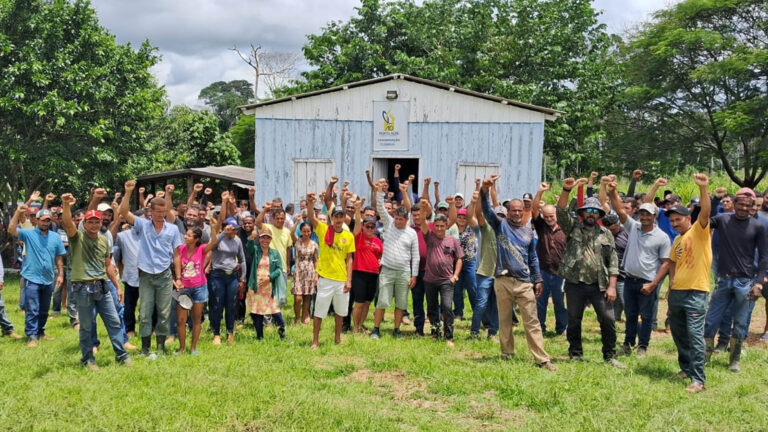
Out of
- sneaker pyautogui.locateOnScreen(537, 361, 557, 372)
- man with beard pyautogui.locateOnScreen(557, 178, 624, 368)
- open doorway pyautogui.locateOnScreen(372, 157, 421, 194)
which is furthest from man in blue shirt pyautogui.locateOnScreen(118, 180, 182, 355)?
open doorway pyautogui.locateOnScreen(372, 157, 421, 194)

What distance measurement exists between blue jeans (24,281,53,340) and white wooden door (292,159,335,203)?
26.3 feet

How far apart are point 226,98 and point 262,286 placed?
57890 millimetres

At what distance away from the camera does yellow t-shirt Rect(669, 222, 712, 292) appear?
6281 mm

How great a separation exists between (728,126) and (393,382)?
57.1ft

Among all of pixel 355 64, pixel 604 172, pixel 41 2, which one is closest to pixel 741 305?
pixel 41 2

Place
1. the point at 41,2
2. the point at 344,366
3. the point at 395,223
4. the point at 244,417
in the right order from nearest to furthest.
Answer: the point at 244,417
the point at 344,366
the point at 395,223
the point at 41,2

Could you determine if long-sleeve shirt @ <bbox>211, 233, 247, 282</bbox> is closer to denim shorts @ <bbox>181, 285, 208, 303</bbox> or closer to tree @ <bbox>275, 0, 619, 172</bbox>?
denim shorts @ <bbox>181, 285, 208, 303</bbox>

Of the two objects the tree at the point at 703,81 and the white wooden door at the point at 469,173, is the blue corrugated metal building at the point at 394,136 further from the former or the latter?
the tree at the point at 703,81

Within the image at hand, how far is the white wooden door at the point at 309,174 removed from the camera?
1580cm

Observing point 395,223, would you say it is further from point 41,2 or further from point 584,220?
point 41,2

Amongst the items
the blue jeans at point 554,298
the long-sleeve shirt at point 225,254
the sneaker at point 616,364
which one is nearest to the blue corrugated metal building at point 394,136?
the blue jeans at point 554,298

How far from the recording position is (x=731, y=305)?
710 centimetres

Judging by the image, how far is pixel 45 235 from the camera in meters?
8.55

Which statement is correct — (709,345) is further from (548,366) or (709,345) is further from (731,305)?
(548,366)
